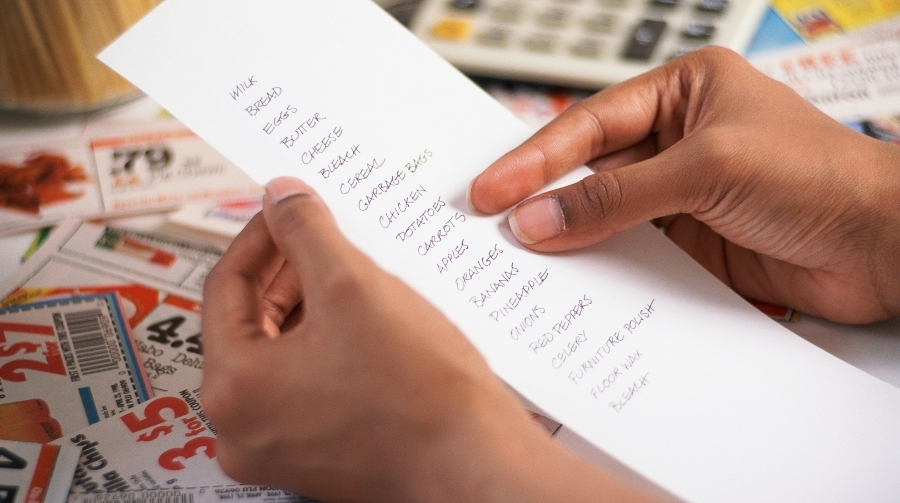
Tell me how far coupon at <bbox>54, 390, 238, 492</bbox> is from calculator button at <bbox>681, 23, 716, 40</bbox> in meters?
0.56

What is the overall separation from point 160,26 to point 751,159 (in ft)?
1.24

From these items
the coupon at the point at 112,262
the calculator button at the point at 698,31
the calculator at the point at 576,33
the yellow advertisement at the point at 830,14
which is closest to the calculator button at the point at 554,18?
the calculator at the point at 576,33

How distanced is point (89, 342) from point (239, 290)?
0.53 feet

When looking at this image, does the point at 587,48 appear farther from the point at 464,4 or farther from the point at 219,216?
the point at 219,216

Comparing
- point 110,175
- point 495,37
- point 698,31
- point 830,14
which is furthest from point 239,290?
point 830,14

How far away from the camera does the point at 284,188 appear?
1.36ft

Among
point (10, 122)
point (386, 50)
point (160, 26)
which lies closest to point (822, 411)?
point (386, 50)

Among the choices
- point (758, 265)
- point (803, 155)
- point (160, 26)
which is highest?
point (160, 26)

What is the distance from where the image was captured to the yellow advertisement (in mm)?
774

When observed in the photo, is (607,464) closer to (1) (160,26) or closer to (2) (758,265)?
(2) (758,265)

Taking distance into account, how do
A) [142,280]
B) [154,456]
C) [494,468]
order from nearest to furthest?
1. [494,468]
2. [154,456]
3. [142,280]

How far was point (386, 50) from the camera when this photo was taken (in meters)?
0.49

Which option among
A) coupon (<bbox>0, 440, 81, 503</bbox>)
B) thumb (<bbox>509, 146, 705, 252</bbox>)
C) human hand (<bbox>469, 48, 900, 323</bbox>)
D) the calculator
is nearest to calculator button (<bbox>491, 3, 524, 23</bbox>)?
the calculator

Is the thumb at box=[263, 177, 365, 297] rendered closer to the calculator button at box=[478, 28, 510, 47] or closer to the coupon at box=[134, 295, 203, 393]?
the coupon at box=[134, 295, 203, 393]
